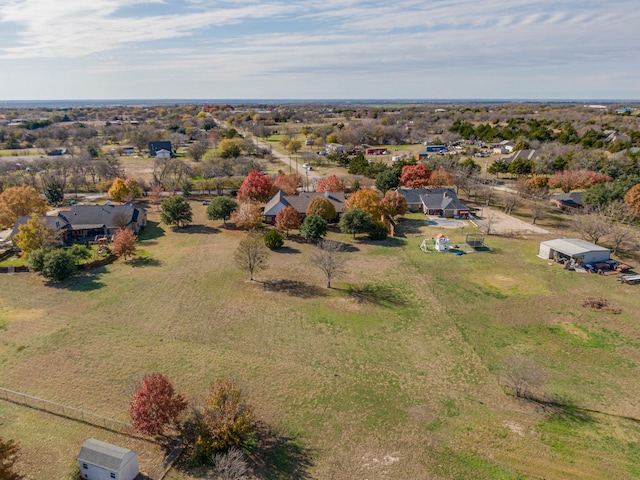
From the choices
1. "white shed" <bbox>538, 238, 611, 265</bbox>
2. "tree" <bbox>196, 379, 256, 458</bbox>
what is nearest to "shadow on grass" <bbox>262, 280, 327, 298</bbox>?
"tree" <bbox>196, 379, 256, 458</bbox>

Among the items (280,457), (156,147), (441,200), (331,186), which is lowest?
(280,457)

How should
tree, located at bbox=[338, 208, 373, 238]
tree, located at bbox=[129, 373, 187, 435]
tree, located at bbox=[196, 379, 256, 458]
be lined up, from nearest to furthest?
tree, located at bbox=[196, 379, 256, 458] → tree, located at bbox=[129, 373, 187, 435] → tree, located at bbox=[338, 208, 373, 238]

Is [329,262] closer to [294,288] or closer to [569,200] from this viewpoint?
[294,288]

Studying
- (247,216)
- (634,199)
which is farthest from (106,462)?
(634,199)

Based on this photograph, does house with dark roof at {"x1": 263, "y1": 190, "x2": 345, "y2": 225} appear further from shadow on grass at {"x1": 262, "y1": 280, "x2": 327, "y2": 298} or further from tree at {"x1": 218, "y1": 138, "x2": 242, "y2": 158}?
tree at {"x1": 218, "y1": 138, "x2": 242, "y2": 158}

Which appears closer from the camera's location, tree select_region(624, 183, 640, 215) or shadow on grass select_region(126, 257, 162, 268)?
shadow on grass select_region(126, 257, 162, 268)

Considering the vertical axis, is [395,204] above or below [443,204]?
above
